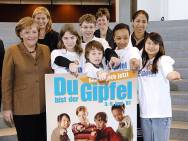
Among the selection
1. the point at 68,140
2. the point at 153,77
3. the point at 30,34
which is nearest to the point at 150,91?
the point at 153,77

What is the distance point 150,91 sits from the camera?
2574 mm

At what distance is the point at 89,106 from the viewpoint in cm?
253

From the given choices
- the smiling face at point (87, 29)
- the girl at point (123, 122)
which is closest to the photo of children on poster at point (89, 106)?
the girl at point (123, 122)

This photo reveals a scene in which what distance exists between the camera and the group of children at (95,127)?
8.30 feet

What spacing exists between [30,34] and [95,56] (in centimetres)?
47

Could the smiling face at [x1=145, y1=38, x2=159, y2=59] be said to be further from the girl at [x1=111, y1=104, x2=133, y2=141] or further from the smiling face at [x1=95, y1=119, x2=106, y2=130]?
the smiling face at [x1=95, y1=119, x2=106, y2=130]

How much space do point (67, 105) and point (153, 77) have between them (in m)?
0.63

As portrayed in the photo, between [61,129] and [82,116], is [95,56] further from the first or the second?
[61,129]

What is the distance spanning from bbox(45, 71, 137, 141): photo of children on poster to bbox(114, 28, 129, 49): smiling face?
25cm

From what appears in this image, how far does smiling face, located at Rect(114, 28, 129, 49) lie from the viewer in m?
2.65

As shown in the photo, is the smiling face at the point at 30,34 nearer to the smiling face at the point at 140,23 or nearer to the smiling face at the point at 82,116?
the smiling face at the point at 82,116

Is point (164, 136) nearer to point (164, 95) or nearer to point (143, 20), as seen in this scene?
point (164, 95)

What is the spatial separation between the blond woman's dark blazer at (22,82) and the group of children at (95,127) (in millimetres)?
210

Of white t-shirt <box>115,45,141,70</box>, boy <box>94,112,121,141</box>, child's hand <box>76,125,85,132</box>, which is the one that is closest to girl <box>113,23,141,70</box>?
white t-shirt <box>115,45,141,70</box>
